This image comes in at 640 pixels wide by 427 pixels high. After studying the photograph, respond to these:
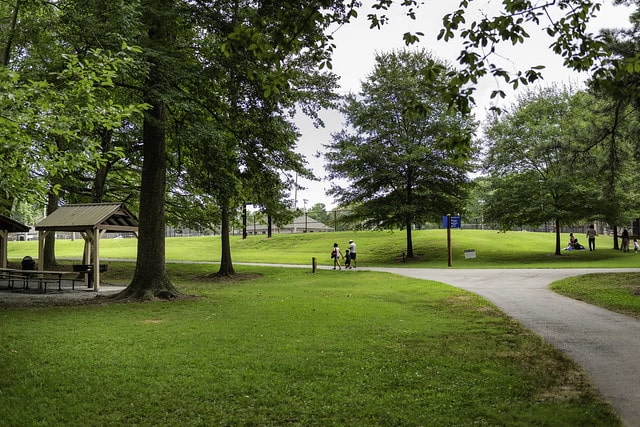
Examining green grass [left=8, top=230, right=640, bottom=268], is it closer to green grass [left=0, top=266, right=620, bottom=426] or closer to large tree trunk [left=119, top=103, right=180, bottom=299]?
large tree trunk [left=119, top=103, right=180, bottom=299]

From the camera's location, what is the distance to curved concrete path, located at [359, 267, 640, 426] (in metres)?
5.69

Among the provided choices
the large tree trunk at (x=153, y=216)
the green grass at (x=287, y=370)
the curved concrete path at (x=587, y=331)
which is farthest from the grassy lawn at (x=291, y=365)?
the large tree trunk at (x=153, y=216)

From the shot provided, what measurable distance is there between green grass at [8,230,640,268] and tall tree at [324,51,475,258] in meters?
3.59

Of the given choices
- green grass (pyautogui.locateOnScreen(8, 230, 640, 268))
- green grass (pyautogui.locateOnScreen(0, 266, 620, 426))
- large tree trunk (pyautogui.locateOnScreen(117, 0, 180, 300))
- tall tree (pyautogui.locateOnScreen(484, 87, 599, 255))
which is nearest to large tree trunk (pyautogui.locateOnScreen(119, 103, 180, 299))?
large tree trunk (pyautogui.locateOnScreen(117, 0, 180, 300))

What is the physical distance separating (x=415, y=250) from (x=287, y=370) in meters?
31.8

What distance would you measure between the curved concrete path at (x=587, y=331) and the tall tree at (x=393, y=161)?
14.8 metres

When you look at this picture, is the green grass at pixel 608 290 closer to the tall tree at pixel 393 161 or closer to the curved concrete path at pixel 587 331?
the curved concrete path at pixel 587 331

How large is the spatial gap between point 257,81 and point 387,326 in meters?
7.86

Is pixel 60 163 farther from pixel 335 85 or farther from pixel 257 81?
Answer: pixel 335 85

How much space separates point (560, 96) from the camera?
33781 millimetres

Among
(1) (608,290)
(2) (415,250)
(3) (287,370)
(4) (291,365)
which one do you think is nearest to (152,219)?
(4) (291,365)

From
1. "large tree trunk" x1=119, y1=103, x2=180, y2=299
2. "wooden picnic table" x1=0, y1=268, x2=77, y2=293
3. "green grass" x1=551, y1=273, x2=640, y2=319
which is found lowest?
"green grass" x1=551, y1=273, x2=640, y2=319

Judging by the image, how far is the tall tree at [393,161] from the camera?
31.8 m

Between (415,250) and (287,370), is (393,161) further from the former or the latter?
(287,370)
